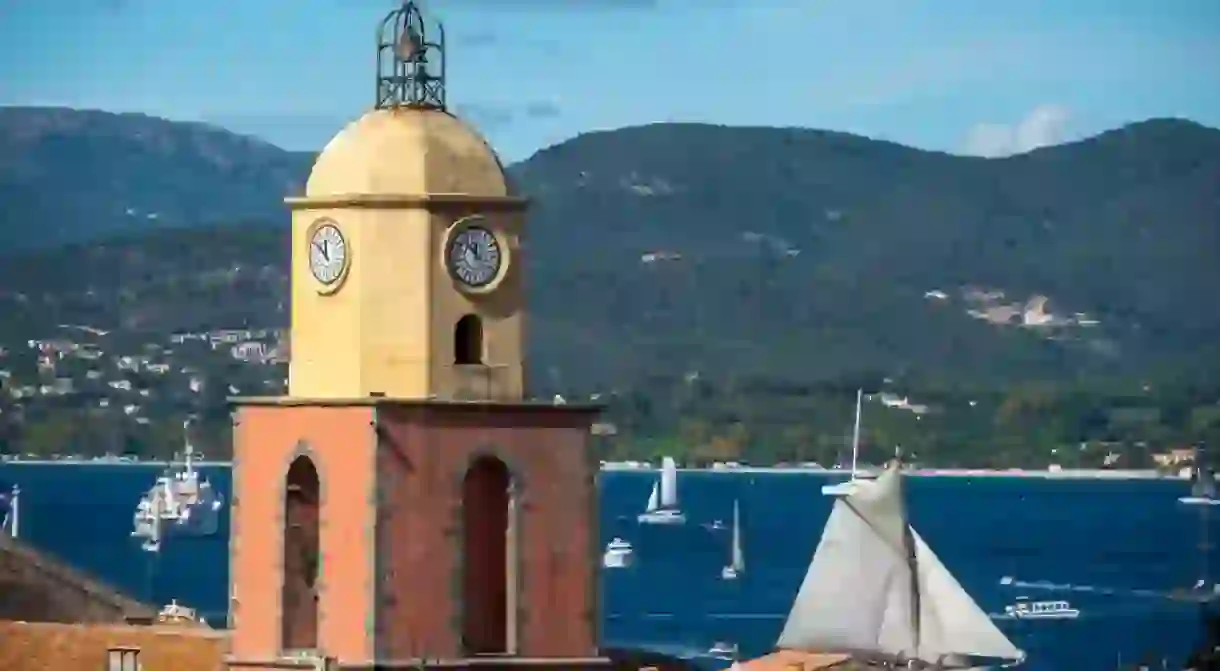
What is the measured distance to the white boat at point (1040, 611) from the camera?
451 feet

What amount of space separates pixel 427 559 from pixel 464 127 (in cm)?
238

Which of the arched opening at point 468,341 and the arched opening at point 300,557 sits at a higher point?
the arched opening at point 468,341

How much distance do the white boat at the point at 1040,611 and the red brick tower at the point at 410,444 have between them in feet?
379

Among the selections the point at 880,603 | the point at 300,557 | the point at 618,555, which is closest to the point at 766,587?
the point at 618,555

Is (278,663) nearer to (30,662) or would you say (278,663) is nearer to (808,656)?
(30,662)

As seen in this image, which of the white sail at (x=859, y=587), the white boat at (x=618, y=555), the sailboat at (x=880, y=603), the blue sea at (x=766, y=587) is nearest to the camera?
the sailboat at (x=880, y=603)

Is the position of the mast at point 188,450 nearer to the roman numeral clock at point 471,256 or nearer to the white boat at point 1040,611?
the white boat at point 1040,611

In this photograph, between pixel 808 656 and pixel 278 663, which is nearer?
pixel 278 663

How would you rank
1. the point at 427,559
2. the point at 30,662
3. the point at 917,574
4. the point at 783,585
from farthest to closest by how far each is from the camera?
the point at 783,585, the point at 917,574, the point at 30,662, the point at 427,559

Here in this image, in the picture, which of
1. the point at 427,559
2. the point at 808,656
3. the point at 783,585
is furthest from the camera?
the point at 783,585

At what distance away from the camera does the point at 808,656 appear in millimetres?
33844

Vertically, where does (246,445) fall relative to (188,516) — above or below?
below

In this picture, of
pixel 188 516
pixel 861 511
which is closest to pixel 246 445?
pixel 861 511

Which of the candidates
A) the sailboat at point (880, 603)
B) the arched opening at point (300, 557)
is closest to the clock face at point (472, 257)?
the arched opening at point (300, 557)
